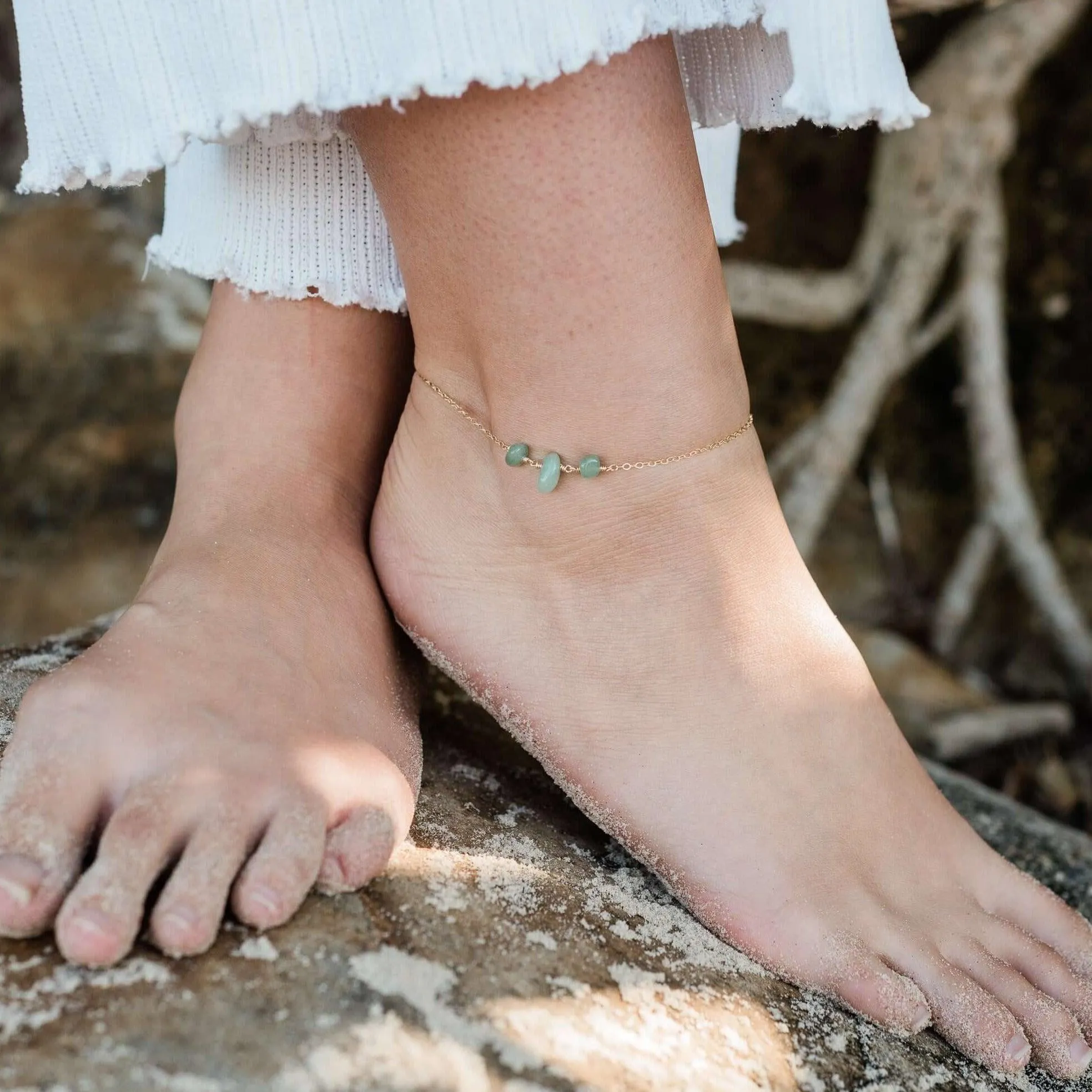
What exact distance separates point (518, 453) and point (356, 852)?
0.30 m

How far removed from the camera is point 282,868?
0.58 m

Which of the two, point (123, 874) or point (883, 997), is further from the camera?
point (883, 997)

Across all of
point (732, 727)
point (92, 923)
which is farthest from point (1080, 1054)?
point (92, 923)

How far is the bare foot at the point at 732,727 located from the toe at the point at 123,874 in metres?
0.27

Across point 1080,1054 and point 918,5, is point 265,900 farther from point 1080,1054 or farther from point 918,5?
point 918,5

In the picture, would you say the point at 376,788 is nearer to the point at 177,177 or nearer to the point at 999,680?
the point at 177,177

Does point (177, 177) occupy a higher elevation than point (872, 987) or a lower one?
higher

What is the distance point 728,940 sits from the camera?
2.35 feet

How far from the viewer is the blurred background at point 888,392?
168cm

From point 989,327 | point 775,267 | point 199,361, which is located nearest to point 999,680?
point 989,327

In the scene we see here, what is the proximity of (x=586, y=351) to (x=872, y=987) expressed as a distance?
1.45 ft

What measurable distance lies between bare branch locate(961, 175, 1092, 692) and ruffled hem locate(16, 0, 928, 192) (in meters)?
1.22

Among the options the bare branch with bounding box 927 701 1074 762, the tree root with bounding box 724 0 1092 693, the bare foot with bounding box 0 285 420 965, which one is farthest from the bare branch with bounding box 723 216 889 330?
the bare foot with bounding box 0 285 420 965

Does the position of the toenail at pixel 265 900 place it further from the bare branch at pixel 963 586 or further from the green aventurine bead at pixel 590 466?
the bare branch at pixel 963 586
